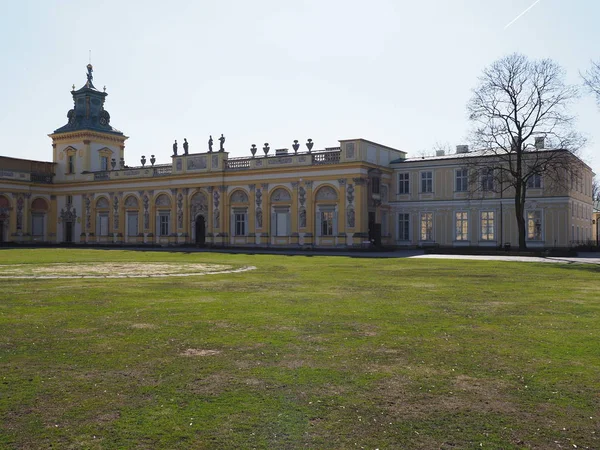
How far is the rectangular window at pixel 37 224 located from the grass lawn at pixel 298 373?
196 feet

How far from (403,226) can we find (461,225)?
18.0ft

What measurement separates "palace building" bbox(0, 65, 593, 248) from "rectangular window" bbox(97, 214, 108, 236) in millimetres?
129

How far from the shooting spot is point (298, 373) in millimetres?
7578

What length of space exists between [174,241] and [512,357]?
5485cm

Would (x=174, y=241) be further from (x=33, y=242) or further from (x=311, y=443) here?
(x=311, y=443)

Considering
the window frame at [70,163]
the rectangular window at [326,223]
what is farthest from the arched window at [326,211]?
the window frame at [70,163]

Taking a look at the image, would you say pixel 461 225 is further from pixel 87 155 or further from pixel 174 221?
pixel 87 155

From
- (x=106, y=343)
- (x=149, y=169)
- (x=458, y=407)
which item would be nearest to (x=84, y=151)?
(x=149, y=169)

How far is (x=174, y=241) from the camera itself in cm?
6106

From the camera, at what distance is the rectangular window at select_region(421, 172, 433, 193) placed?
5395cm

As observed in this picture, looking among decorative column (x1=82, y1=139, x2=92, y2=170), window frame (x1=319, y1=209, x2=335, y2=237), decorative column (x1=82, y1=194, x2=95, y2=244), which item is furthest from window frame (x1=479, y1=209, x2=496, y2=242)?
decorative column (x1=82, y1=139, x2=92, y2=170)

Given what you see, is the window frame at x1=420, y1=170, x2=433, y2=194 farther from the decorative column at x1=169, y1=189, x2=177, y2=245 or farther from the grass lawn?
the grass lawn

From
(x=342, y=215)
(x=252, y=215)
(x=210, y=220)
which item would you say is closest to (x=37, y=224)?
(x=210, y=220)

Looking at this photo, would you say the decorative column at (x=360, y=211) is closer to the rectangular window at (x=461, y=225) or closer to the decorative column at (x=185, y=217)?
the rectangular window at (x=461, y=225)
